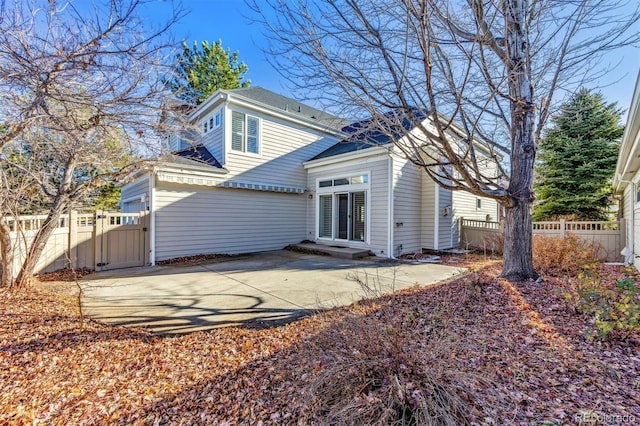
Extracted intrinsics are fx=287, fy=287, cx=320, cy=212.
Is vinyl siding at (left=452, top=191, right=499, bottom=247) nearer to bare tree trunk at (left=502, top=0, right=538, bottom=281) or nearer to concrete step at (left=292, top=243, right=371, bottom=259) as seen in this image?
concrete step at (left=292, top=243, right=371, bottom=259)

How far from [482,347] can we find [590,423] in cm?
106

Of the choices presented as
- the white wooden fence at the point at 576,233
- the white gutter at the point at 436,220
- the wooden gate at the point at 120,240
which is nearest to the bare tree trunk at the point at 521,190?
the white wooden fence at the point at 576,233

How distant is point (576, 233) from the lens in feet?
29.8

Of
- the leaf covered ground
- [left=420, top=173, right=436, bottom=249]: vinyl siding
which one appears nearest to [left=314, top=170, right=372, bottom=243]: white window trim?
[left=420, top=173, right=436, bottom=249]: vinyl siding

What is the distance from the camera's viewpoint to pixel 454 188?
16.5 feet

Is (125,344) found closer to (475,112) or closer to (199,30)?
(199,30)

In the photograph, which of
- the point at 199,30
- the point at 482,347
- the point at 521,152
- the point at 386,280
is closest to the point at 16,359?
the point at 482,347

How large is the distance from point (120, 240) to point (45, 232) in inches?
101

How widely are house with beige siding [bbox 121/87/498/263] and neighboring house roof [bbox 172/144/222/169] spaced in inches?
2.0

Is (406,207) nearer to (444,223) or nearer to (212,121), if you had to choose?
(444,223)

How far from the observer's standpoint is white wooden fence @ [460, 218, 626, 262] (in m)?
8.66

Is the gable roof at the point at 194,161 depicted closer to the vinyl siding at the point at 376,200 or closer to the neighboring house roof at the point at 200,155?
the neighboring house roof at the point at 200,155

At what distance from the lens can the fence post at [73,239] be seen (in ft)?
22.6

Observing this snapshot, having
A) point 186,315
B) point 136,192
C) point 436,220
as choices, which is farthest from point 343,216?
point 136,192
